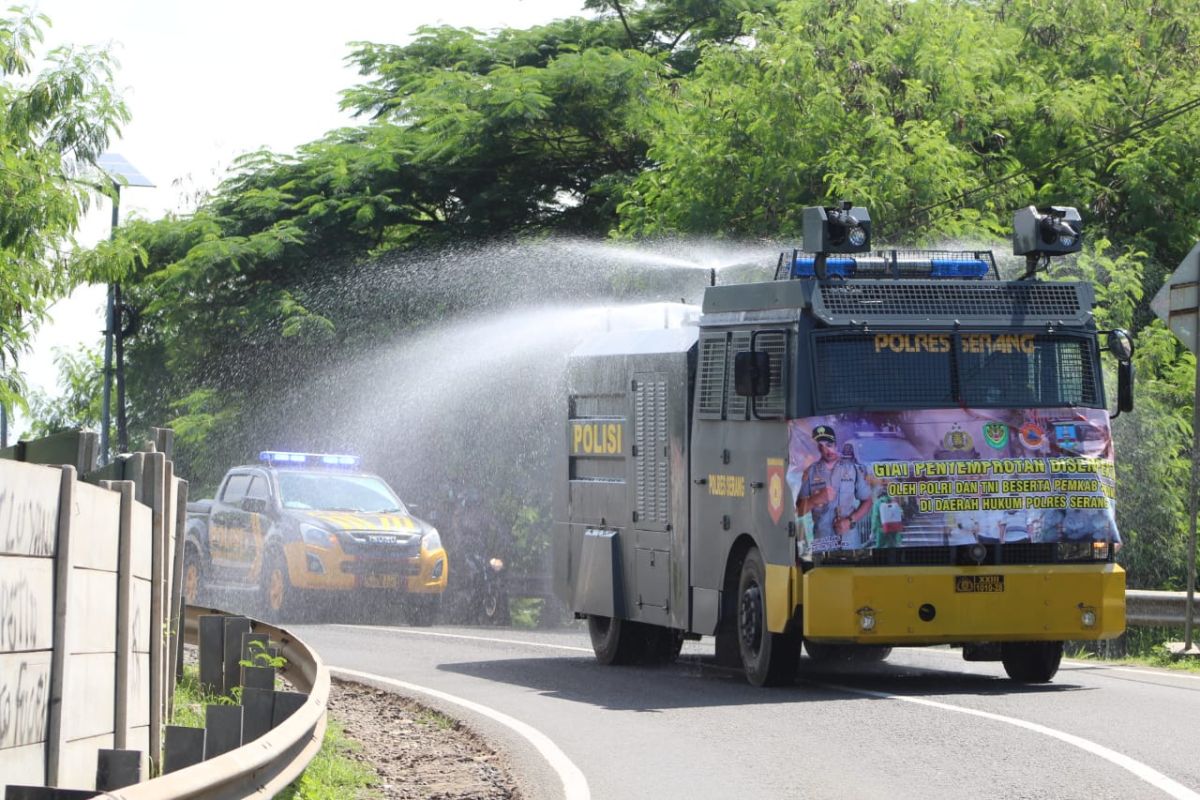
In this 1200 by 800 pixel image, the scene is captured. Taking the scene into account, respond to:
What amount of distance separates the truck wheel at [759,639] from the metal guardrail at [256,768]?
12.7ft

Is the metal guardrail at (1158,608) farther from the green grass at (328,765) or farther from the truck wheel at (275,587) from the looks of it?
the truck wheel at (275,587)

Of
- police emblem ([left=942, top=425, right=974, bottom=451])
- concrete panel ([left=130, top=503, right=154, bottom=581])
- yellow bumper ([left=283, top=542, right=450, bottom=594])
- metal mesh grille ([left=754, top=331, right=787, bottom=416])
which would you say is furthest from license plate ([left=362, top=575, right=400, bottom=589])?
concrete panel ([left=130, top=503, right=154, bottom=581])

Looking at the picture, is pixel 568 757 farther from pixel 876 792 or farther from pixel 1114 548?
pixel 1114 548

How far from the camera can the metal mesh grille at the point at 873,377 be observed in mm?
13461

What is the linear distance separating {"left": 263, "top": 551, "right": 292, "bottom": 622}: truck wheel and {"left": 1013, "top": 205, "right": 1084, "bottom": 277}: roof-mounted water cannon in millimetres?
11741

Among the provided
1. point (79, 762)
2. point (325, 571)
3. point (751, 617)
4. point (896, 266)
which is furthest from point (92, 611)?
point (325, 571)

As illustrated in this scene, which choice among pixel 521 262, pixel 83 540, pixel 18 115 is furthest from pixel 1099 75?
pixel 83 540

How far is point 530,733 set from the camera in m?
11.7

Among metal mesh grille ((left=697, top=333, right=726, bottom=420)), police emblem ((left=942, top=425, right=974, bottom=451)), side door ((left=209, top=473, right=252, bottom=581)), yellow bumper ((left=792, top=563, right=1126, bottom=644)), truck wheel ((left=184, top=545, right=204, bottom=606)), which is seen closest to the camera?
yellow bumper ((left=792, top=563, right=1126, bottom=644))

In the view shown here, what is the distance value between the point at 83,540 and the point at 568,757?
12.1ft

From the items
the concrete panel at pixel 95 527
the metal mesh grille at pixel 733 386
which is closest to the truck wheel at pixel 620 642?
the metal mesh grille at pixel 733 386

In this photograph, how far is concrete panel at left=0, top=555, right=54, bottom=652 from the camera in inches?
268

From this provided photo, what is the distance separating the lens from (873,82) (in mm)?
25469

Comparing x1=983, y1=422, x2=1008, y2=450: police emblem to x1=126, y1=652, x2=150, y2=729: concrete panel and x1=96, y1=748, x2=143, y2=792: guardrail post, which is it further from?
x1=96, y1=748, x2=143, y2=792: guardrail post
